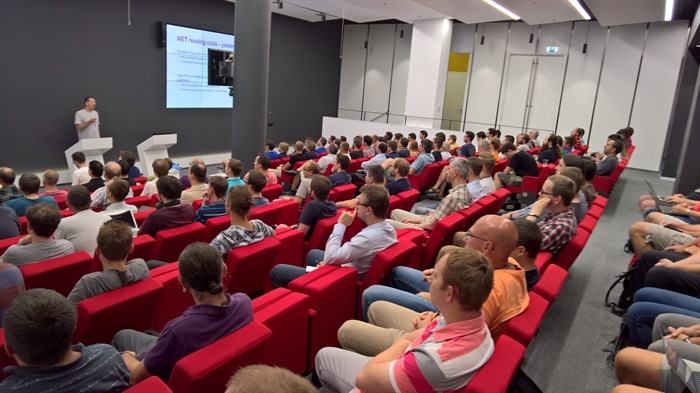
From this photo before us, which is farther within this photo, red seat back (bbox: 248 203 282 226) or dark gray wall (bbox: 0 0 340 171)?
dark gray wall (bbox: 0 0 340 171)

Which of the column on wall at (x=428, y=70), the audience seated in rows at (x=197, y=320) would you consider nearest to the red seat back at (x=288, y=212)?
the audience seated in rows at (x=197, y=320)

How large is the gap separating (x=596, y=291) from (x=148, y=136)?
9691 mm

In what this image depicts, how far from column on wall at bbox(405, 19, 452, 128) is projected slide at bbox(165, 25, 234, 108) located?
5.68 metres

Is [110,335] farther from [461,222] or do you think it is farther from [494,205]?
[494,205]

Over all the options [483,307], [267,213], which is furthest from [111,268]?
[483,307]

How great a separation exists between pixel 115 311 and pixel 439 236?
2.45 meters

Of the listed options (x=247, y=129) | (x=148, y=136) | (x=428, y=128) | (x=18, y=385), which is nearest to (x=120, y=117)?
(x=148, y=136)

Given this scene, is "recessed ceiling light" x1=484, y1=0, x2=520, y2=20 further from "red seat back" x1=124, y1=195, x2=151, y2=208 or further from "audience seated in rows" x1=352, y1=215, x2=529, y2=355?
"audience seated in rows" x1=352, y1=215, x2=529, y2=355

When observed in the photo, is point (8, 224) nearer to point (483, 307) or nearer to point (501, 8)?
point (483, 307)

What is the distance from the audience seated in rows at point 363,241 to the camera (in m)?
2.93

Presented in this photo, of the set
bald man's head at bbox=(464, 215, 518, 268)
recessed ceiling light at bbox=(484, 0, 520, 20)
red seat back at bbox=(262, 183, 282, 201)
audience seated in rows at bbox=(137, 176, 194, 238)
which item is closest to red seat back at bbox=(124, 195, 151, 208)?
audience seated in rows at bbox=(137, 176, 194, 238)

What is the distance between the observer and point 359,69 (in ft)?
54.0

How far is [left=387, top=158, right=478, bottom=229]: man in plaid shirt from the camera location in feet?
14.4

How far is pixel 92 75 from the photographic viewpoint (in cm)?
914
